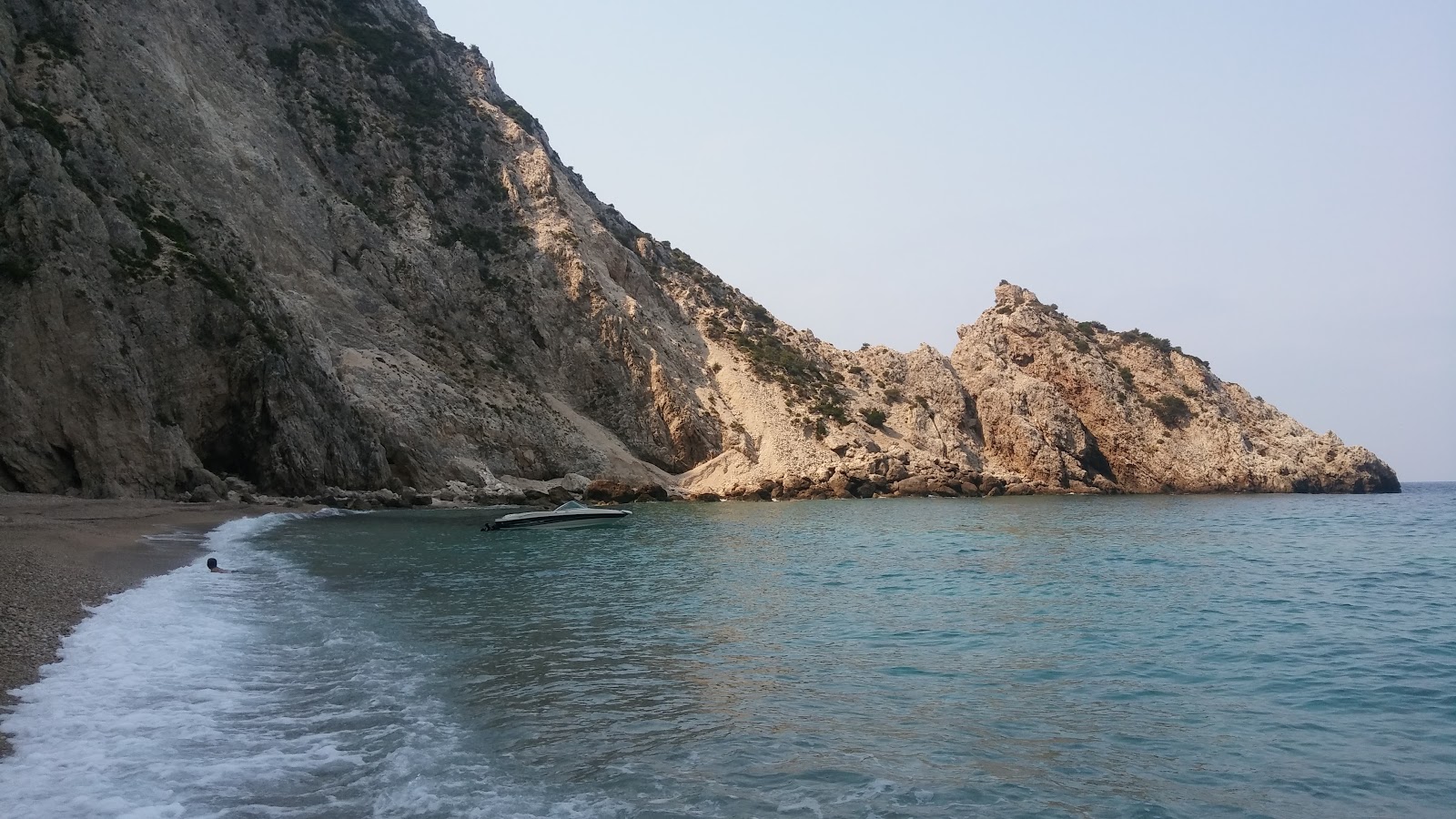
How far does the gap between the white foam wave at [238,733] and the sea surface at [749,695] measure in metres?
0.05

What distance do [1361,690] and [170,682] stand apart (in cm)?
1504

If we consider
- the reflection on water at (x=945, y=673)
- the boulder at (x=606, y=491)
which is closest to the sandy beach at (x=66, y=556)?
the reflection on water at (x=945, y=673)

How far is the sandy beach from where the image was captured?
1168 centimetres

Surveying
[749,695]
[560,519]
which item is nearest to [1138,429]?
[560,519]

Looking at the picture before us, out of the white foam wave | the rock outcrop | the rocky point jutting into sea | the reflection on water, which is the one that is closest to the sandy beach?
the white foam wave

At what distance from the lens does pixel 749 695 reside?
36.9 ft

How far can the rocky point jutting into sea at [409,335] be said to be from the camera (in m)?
40.1

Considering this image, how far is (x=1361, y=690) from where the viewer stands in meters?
11.7

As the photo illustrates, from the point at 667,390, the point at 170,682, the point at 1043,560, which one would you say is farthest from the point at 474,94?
the point at 170,682

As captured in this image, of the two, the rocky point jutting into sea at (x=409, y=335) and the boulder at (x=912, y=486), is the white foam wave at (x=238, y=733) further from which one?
the boulder at (x=912, y=486)

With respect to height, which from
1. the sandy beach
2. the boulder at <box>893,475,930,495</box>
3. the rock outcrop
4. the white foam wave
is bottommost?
the white foam wave

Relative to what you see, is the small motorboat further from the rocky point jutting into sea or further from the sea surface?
the rocky point jutting into sea

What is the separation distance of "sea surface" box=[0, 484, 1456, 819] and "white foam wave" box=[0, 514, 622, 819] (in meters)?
0.05

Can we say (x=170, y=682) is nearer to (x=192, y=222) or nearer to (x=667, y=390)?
(x=192, y=222)
